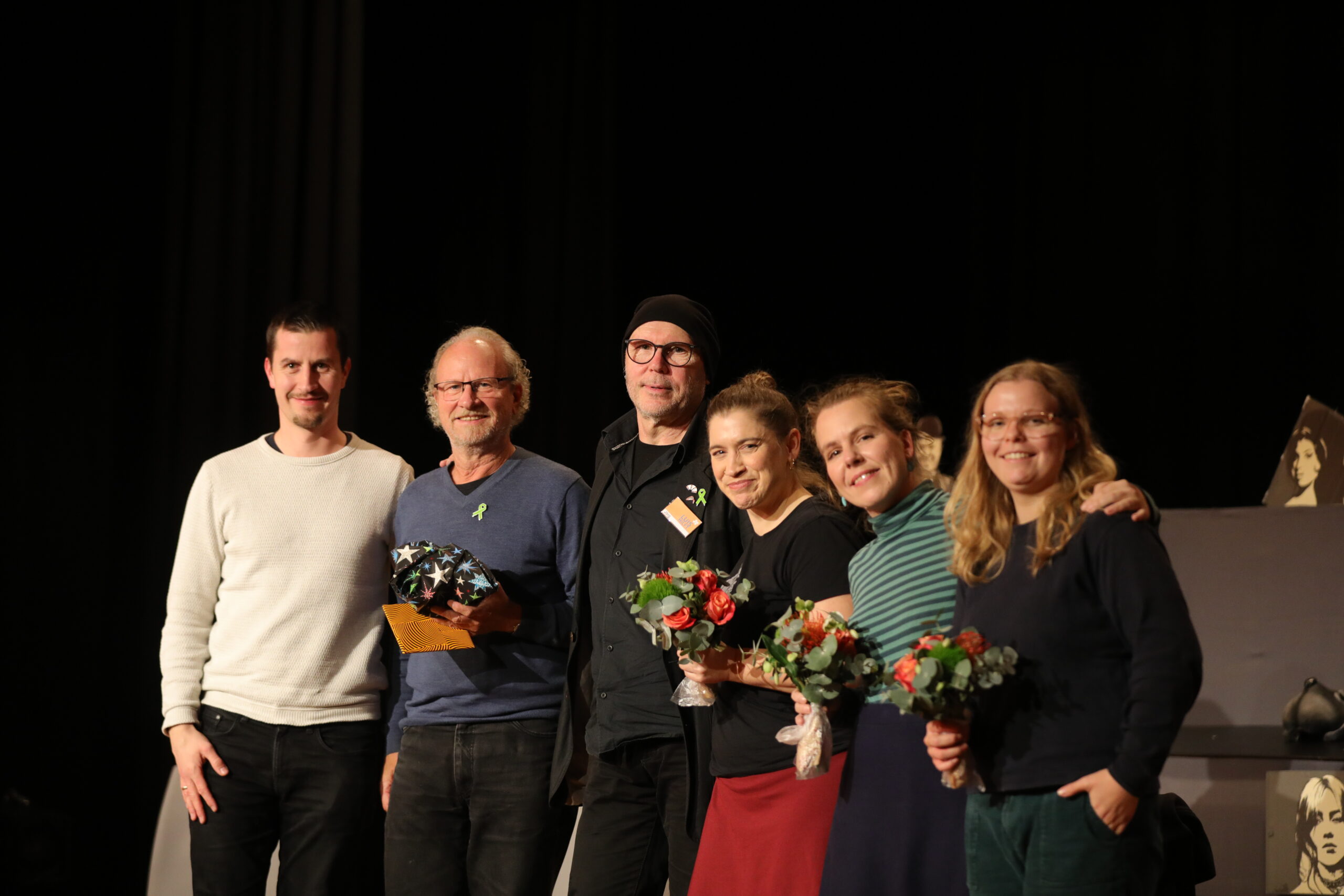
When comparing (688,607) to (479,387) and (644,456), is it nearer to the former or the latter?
(644,456)

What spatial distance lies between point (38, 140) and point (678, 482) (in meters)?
3.12

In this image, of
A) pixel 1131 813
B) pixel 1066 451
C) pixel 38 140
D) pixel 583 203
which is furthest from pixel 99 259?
pixel 1131 813

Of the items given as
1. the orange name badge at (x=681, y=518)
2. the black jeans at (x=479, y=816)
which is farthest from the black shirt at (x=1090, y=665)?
the black jeans at (x=479, y=816)

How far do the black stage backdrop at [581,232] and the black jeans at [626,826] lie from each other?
7.77 ft

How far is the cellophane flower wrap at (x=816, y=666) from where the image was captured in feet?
7.81

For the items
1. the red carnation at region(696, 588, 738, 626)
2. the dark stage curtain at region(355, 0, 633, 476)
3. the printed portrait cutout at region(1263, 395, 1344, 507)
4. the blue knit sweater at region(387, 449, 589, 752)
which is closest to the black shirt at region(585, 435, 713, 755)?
the blue knit sweater at region(387, 449, 589, 752)

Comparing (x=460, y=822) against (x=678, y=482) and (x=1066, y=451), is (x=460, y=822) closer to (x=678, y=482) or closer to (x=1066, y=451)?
(x=678, y=482)

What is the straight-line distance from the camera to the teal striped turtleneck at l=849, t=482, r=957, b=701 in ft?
8.05

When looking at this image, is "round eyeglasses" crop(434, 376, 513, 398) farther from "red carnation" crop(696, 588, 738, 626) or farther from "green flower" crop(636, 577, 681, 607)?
"red carnation" crop(696, 588, 738, 626)

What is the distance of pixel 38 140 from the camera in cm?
459

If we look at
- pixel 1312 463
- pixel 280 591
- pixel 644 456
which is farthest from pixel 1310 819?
pixel 280 591

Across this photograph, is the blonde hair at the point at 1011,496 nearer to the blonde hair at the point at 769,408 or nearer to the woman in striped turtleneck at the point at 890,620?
the woman in striped turtleneck at the point at 890,620

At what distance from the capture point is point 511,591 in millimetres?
3197

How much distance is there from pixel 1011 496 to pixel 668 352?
104 cm
